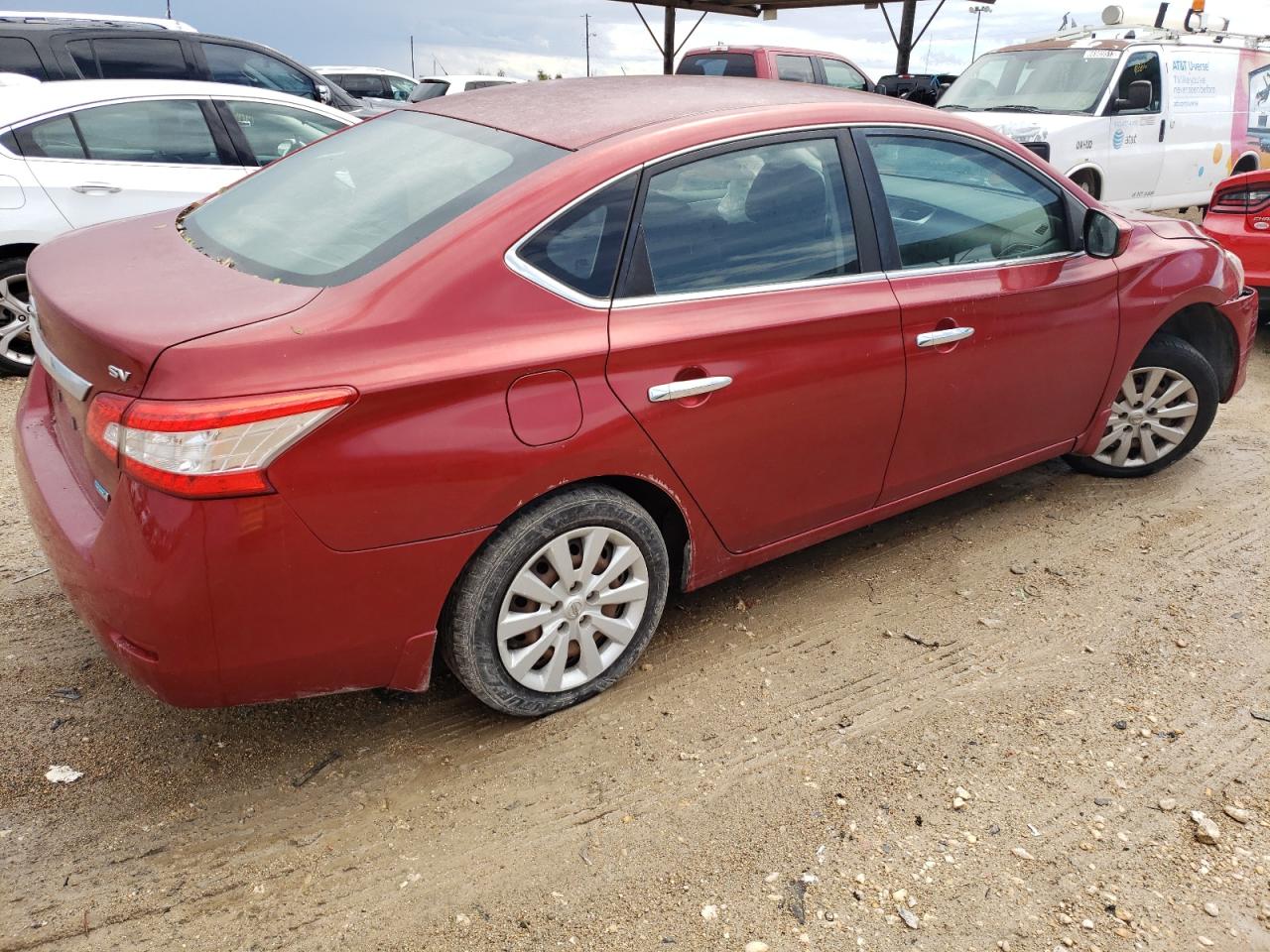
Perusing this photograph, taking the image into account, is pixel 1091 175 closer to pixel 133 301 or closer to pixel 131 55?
pixel 131 55

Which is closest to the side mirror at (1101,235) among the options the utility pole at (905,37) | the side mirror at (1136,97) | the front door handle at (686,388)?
the front door handle at (686,388)

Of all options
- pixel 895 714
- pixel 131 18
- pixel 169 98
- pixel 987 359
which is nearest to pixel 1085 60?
pixel 987 359

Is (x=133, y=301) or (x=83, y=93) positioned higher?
(x=83, y=93)

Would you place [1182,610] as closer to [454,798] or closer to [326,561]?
[454,798]

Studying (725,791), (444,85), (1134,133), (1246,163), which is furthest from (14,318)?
(444,85)

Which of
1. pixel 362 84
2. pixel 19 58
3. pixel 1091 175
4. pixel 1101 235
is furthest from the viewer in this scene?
pixel 362 84

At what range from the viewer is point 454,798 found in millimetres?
2576

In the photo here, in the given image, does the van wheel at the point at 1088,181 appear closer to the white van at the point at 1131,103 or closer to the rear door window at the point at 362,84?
the white van at the point at 1131,103

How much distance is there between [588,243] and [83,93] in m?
4.60

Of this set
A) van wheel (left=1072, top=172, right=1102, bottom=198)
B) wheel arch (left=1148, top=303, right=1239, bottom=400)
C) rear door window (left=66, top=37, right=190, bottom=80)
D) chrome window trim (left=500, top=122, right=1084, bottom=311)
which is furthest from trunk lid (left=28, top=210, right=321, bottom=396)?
van wheel (left=1072, top=172, right=1102, bottom=198)

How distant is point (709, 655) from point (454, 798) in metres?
0.97

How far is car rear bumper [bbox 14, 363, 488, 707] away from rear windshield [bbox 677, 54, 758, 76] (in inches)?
418

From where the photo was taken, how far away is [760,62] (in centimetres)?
1171

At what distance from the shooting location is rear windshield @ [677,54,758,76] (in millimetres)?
11758
